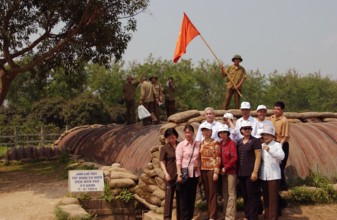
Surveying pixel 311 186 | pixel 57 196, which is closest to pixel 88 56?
pixel 57 196

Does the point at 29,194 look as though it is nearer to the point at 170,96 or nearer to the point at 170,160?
the point at 170,160

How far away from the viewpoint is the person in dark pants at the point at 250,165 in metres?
6.90

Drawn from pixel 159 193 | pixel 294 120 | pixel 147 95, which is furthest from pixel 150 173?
pixel 147 95

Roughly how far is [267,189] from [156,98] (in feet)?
24.5

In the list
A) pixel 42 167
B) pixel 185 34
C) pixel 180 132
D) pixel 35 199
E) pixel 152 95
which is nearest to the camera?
pixel 180 132

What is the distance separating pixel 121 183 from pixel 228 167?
139 inches

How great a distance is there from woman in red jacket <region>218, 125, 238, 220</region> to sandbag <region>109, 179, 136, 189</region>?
3188 millimetres

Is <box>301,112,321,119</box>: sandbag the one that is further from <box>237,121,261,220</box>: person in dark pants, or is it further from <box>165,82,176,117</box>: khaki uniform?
<box>237,121,261,220</box>: person in dark pants

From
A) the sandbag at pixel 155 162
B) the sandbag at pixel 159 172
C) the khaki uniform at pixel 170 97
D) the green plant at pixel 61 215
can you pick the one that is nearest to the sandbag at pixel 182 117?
the sandbag at pixel 155 162

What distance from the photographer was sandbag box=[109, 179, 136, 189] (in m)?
9.95

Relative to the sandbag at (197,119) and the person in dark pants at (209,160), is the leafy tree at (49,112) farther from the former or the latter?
the person in dark pants at (209,160)

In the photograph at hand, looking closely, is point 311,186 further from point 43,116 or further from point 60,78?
point 60,78

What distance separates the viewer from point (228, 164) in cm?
704

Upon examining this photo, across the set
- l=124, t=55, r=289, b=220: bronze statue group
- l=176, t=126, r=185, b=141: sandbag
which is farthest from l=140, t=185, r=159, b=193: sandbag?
l=124, t=55, r=289, b=220: bronze statue group
